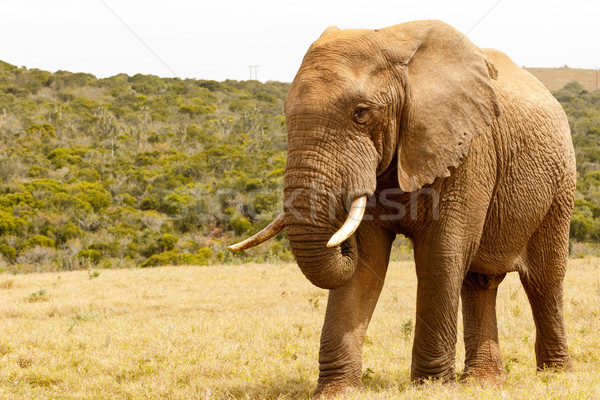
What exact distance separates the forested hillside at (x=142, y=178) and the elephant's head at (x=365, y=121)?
1199cm

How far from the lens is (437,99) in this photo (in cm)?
431

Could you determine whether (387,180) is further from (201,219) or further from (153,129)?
(153,129)

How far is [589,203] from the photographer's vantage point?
834 inches

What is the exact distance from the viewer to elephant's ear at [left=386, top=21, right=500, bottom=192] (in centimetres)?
427

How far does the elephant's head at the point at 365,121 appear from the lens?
3928 mm

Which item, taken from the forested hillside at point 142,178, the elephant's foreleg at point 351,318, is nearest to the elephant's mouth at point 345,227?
the elephant's foreleg at point 351,318

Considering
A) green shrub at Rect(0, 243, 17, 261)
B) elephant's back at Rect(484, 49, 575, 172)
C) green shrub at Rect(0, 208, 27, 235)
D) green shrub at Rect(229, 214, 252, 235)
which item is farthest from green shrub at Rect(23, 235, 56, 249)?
elephant's back at Rect(484, 49, 575, 172)

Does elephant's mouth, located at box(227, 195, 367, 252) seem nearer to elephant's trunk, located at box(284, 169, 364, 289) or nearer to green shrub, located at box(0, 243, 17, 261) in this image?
elephant's trunk, located at box(284, 169, 364, 289)

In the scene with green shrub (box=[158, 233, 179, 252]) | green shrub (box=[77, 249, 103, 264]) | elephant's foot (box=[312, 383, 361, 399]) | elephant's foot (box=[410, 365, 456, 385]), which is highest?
green shrub (box=[158, 233, 179, 252])

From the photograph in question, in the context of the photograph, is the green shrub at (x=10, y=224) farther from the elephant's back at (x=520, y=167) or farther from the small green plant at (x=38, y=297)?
the elephant's back at (x=520, y=167)

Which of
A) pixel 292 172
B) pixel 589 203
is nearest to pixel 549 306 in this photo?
pixel 292 172

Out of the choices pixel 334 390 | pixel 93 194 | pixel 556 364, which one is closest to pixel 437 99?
pixel 334 390

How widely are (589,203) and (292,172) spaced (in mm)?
19297

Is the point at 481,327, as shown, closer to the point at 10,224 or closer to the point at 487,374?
the point at 487,374
